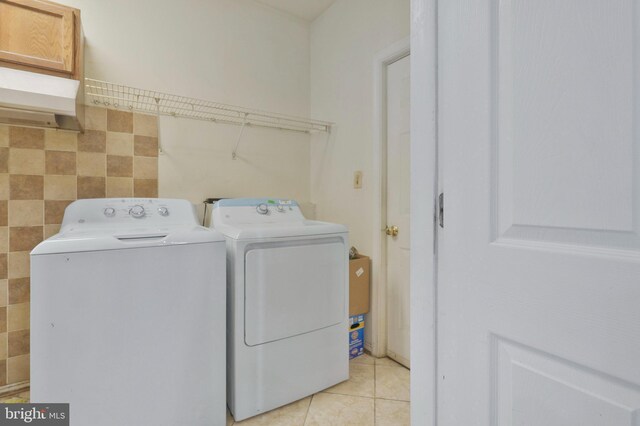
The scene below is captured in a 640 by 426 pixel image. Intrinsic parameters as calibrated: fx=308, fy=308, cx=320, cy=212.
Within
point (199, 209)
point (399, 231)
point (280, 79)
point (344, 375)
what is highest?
point (280, 79)

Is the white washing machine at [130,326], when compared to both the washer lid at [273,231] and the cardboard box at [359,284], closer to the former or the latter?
the washer lid at [273,231]

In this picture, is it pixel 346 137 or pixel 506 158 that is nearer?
pixel 506 158

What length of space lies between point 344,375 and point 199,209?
1.49 meters

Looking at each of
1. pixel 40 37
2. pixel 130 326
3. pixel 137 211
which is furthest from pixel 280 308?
pixel 40 37

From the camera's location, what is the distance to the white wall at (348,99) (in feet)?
7.08

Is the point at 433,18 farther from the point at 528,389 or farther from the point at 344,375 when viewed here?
the point at 344,375

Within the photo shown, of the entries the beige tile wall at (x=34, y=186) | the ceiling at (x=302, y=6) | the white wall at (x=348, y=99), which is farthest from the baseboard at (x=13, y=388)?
the ceiling at (x=302, y=6)

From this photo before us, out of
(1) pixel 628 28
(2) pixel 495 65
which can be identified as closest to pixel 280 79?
(2) pixel 495 65

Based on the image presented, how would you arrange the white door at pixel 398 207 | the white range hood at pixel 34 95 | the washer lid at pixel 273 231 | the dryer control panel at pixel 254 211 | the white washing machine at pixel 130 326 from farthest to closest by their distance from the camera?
the white door at pixel 398 207 → the dryer control panel at pixel 254 211 → the washer lid at pixel 273 231 → the white range hood at pixel 34 95 → the white washing machine at pixel 130 326

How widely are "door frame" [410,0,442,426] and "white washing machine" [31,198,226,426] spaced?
967 millimetres

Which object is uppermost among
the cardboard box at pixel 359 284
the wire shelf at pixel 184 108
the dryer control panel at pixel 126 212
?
the wire shelf at pixel 184 108

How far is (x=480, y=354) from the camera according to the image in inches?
25.6

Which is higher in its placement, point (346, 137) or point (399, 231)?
point (346, 137)

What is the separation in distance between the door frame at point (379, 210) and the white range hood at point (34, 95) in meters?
1.71
